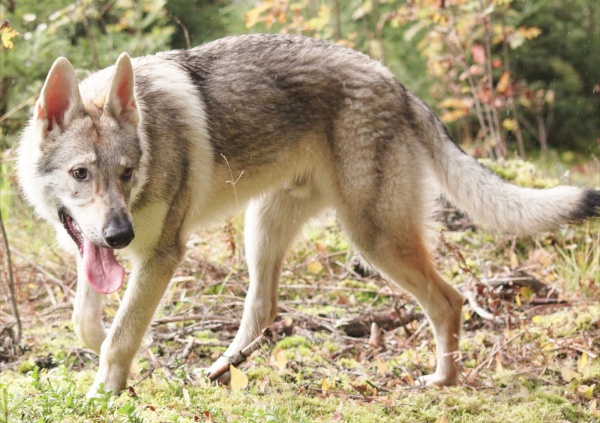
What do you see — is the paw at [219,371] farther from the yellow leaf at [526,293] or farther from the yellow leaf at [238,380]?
the yellow leaf at [526,293]

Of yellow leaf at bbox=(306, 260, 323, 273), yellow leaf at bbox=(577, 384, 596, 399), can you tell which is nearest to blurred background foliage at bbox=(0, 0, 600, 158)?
yellow leaf at bbox=(306, 260, 323, 273)

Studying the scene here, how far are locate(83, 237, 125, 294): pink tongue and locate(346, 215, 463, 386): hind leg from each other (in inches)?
52.6

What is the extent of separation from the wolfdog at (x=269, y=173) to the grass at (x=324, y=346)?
0.25 m

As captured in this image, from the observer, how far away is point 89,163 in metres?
3.26

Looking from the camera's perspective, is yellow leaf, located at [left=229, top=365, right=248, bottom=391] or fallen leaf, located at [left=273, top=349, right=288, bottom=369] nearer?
yellow leaf, located at [left=229, top=365, right=248, bottom=391]

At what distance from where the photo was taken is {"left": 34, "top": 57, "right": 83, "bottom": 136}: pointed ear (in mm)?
3258

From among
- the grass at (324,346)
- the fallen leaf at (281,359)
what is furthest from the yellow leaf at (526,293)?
the fallen leaf at (281,359)

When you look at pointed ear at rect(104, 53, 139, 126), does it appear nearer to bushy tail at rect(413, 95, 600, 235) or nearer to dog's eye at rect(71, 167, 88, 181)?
dog's eye at rect(71, 167, 88, 181)

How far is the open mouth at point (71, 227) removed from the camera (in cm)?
343

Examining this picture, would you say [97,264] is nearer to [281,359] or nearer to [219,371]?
[219,371]

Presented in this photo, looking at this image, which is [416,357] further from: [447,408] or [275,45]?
[275,45]

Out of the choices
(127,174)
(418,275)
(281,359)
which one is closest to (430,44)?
(418,275)

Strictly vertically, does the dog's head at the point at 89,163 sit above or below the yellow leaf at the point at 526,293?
above

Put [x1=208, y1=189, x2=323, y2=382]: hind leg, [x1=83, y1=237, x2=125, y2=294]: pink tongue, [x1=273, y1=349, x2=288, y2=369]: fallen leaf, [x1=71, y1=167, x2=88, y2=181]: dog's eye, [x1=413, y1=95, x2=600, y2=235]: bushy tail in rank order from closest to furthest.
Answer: [x1=71, y1=167, x2=88, y2=181]: dog's eye → [x1=83, y1=237, x2=125, y2=294]: pink tongue → [x1=413, y1=95, x2=600, y2=235]: bushy tail → [x1=273, y1=349, x2=288, y2=369]: fallen leaf → [x1=208, y1=189, x2=323, y2=382]: hind leg
